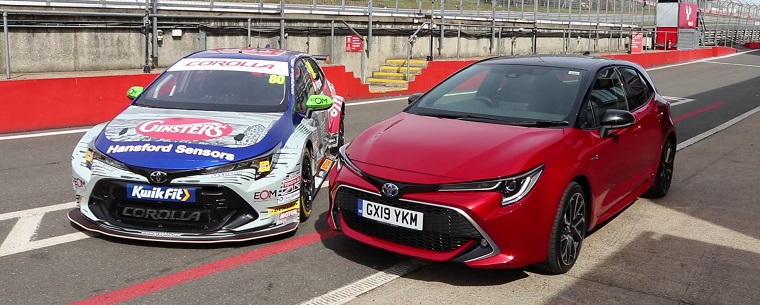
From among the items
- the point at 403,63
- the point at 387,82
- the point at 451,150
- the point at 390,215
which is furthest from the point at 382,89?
the point at 390,215

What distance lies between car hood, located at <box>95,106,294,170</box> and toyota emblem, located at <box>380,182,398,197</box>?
3.79 feet

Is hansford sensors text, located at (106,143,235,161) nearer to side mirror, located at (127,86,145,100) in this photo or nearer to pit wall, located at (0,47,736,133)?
side mirror, located at (127,86,145,100)

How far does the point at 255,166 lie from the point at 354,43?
58.0 ft

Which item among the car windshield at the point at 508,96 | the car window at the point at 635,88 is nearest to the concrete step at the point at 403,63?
the car window at the point at 635,88

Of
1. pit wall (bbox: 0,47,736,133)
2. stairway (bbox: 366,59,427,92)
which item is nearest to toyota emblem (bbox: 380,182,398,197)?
pit wall (bbox: 0,47,736,133)

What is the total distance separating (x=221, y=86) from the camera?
22.5 feet

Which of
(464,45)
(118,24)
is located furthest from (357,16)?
(118,24)

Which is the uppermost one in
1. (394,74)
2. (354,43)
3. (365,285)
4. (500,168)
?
(354,43)

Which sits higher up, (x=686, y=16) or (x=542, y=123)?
(x=686, y=16)

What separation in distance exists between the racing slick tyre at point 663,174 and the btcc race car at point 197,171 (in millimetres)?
3387

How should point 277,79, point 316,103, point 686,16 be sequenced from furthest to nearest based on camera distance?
point 686,16 < point 277,79 < point 316,103

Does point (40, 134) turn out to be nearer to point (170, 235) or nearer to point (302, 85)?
point (302, 85)

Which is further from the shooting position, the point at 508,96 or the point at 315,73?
the point at 315,73

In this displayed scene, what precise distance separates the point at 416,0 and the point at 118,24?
12953 mm
